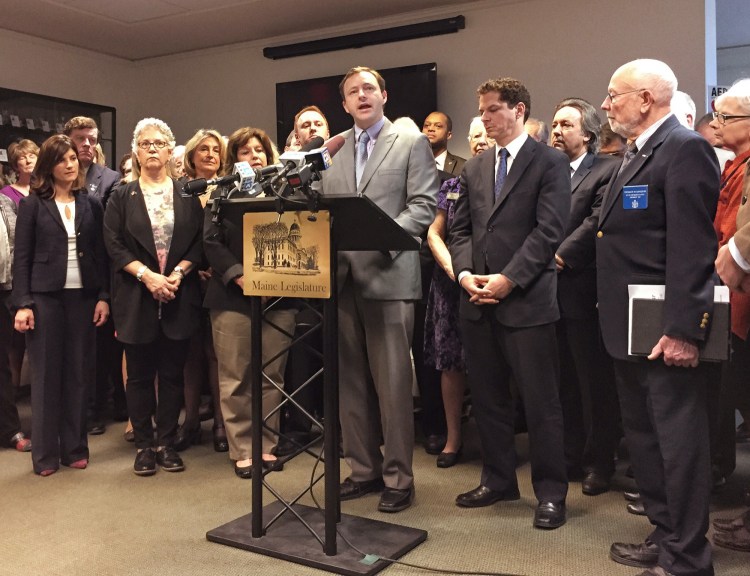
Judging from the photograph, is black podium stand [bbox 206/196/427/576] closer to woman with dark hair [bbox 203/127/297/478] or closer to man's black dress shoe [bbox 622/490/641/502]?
woman with dark hair [bbox 203/127/297/478]

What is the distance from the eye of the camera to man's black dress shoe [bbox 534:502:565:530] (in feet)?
9.29

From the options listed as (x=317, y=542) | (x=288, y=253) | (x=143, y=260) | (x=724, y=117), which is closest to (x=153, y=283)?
(x=143, y=260)

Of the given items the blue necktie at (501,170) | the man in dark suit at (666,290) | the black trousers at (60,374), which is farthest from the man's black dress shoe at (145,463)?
the man in dark suit at (666,290)

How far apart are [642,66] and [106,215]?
2.62m

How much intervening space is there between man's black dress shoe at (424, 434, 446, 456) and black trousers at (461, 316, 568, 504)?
806mm

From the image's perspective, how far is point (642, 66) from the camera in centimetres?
232

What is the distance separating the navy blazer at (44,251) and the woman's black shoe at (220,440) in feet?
3.27

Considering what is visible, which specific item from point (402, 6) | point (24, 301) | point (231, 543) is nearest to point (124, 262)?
point (24, 301)

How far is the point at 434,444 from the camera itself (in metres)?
3.97

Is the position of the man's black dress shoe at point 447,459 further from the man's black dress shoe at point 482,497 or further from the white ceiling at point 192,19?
the white ceiling at point 192,19

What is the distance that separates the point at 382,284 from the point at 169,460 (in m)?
1.55

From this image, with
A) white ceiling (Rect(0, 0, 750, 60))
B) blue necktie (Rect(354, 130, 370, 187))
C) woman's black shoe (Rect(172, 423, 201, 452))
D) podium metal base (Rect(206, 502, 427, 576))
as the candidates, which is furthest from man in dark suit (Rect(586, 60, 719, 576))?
white ceiling (Rect(0, 0, 750, 60))

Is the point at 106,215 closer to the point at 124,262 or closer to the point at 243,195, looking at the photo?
the point at 124,262

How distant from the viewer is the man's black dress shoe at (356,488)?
314 cm
